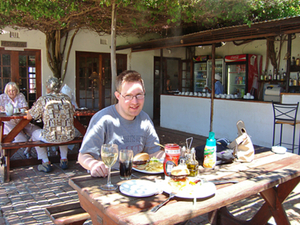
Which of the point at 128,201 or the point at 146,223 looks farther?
the point at 128,201

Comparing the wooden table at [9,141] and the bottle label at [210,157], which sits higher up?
the bottle label at [210,157]

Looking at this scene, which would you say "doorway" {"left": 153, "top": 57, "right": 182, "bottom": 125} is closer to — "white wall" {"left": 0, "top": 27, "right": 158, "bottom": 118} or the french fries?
"white wall" {"left": 0, "top": 27, "right": 158, "bottom": 118}

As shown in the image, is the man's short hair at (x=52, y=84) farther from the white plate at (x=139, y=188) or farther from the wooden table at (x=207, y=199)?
the white plate at (x=139, y=188)

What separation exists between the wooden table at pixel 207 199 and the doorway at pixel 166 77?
26.8 feet

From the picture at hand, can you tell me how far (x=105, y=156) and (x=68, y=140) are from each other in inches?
128

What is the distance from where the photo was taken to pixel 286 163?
2400mm

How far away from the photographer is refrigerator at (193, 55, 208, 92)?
37.4 ft

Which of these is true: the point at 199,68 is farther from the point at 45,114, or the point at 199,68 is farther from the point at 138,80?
the point at 138,80

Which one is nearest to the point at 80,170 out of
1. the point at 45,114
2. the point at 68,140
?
the point at 68,140

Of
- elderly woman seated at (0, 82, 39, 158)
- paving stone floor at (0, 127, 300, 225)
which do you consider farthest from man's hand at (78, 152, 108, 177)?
elderly woman seated at (0, 82, 39, 158)

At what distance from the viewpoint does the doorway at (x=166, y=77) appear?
11098 mm

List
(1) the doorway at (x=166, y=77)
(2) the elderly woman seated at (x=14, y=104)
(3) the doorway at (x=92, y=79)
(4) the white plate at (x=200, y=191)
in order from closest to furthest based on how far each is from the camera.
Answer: (4) the white plate at (x=200, y=191) < (2) the elderly woman seated at (x=14, y=104) < (3) the doorway at (x=92, y=79) < (1) the doorway at (x=166, y=77)

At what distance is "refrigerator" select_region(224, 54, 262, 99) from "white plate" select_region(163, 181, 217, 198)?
27.3 feet

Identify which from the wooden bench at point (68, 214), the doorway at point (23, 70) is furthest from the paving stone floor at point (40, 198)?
the doorway at point (23, 70)
